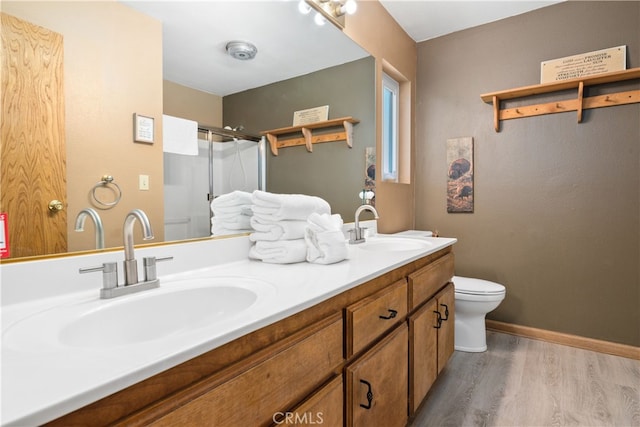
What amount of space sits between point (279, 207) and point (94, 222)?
591mm

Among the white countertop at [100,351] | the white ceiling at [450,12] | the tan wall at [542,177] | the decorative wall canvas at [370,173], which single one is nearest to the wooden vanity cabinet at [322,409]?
the white countertop at [100,351]

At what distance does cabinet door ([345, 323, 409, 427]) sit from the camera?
0.99 m

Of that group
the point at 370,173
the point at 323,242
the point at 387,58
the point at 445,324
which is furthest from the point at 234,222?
the point at 387,58

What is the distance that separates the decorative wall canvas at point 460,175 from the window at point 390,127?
0.46m

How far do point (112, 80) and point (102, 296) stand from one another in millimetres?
573

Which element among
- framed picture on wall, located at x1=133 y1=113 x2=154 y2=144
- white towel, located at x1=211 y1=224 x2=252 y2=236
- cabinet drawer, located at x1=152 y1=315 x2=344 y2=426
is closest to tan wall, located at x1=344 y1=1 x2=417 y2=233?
white towel, located at x1=211 y1=224 x2=252 y2=236

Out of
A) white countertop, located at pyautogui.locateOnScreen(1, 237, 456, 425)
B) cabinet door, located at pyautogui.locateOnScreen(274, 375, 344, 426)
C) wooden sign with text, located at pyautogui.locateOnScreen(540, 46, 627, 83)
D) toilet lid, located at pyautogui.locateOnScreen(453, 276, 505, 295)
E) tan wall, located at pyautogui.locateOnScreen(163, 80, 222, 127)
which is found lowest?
toilet lid, located at pyautogui.locateOnScreen(453, 276, 505, 295)

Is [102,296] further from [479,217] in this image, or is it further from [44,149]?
[479,217]

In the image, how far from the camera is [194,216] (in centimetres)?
121

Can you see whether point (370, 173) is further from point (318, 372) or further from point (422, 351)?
point (318, 372)

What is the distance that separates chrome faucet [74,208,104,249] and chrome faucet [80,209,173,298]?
69mm

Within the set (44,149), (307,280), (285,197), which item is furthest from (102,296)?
(285,197)

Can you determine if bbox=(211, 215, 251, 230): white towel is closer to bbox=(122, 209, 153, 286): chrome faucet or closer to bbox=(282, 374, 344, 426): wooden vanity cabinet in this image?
bbox=(122, 209, 153, 286): chrome faucet

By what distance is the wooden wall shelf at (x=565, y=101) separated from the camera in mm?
2139
